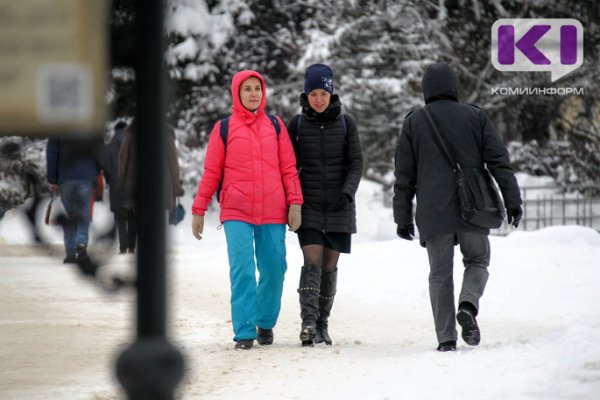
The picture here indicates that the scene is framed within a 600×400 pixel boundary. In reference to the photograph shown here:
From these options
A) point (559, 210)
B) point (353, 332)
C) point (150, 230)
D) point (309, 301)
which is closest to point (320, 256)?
point (309, 301)

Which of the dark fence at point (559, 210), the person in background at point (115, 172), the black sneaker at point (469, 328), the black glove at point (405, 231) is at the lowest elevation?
the dark fence at point (559, 210)

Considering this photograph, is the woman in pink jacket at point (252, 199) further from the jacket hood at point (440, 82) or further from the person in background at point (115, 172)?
the person in background at point (115, 172)

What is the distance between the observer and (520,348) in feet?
19.9

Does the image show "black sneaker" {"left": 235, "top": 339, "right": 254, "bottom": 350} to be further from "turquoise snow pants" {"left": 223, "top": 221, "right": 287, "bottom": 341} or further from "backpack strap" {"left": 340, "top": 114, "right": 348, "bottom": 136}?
"backpack strap" {"left": 340, "top": 114, "right": 348, "bottom": 136}

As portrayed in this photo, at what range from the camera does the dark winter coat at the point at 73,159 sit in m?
1.61

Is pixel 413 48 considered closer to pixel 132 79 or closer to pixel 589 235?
pixel 589 235

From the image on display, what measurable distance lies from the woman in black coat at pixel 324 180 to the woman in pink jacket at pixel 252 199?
6.4 inches

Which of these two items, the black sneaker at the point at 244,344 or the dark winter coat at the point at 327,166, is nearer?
the black sneaker at the point at 244,344

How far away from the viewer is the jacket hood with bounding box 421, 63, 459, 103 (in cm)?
679

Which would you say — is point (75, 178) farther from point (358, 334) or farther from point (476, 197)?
point (358, 334)

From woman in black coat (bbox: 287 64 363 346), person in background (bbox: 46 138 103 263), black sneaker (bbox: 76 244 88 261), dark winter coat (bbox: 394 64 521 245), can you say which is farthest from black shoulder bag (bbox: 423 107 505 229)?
black sneaker (bbox: 76 244 88 261)

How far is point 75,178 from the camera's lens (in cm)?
191

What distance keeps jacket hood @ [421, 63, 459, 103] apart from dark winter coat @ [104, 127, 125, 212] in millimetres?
4873

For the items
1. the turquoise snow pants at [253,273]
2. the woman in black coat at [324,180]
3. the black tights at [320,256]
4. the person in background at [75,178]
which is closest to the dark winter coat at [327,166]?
the woman in black coat at [324,180]
